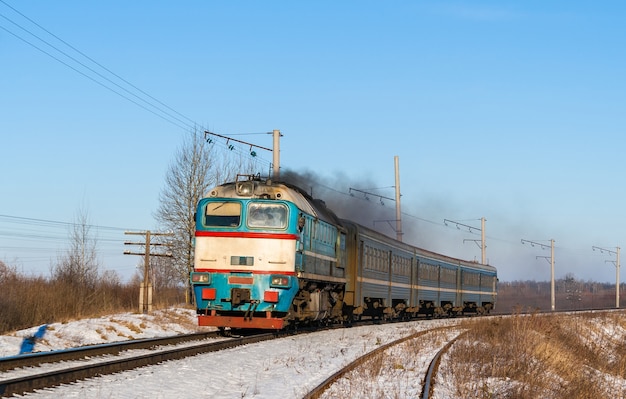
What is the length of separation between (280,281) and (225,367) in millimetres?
5328

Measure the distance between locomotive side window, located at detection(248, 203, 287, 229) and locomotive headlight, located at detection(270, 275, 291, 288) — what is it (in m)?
1.27

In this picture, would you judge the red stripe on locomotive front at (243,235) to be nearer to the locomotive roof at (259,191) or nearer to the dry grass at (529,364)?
the locomotive roof at (259,191)

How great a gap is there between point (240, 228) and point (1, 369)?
8.40m

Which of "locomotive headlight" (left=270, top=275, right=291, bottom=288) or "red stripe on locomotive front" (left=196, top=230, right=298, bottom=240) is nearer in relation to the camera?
"locomotive headlight" (left=270, top=275, right=291, bottom=288)

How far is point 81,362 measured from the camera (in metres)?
13.0

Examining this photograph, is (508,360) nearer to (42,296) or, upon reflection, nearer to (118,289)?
(42,296)

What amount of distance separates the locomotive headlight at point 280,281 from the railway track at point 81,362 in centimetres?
164

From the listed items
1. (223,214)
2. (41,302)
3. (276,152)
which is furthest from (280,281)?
(276,152)

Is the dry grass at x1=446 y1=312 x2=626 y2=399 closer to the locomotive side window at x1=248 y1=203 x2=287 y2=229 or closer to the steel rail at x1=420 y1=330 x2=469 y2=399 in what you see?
the steel rail at x1=420 y1=330 x2=469 y2=399

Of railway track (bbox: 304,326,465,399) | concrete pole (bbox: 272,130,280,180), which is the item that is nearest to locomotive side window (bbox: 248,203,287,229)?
railway track (bbox: 304,326,465,399)

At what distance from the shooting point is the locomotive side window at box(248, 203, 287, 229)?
19.1m

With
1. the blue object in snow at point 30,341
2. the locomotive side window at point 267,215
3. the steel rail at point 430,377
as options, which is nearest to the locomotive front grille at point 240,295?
the locomotive side window at point 267,215

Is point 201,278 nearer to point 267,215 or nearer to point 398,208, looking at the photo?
point 267,215

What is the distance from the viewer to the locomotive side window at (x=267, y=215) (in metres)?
19.1
